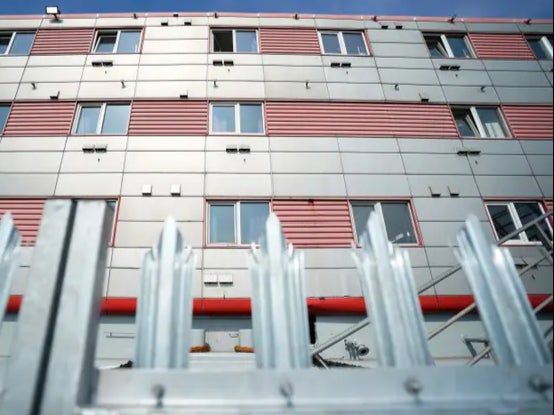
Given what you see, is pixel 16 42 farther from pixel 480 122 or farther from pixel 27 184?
pixel 480 122

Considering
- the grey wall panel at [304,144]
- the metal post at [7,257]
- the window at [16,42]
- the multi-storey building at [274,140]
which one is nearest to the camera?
the metal post at [7,257]

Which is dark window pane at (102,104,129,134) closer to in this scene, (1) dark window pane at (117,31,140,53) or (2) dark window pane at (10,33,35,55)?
(1) dark window pane at (117,31,140,53)

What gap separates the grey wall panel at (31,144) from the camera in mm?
9766

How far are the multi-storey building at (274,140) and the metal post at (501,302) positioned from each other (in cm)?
640

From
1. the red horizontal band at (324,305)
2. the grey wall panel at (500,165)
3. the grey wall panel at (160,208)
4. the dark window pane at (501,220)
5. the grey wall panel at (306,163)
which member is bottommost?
the red horizontal band at (324,305)

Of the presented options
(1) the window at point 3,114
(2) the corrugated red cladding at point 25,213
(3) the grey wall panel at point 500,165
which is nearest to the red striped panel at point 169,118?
A: (2) the corrugated red cladding at point 25,213

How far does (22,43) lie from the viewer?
486 inches

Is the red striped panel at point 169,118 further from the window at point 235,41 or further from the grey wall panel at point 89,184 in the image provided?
the window at point 235,41

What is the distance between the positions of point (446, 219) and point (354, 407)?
920 centimetres

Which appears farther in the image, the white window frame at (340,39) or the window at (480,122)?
the white window frame at (340,39)

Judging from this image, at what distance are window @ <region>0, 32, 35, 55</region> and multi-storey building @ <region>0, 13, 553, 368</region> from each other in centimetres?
8

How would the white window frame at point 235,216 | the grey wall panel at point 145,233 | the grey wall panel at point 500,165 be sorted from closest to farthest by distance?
the grey wall panel at point 145,233, the white window frame at point 235,216, the grey wall panel at point 500,165

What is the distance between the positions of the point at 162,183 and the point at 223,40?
7.21 meters

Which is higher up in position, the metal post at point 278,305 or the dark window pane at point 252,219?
the dark window pane at point 252,219
